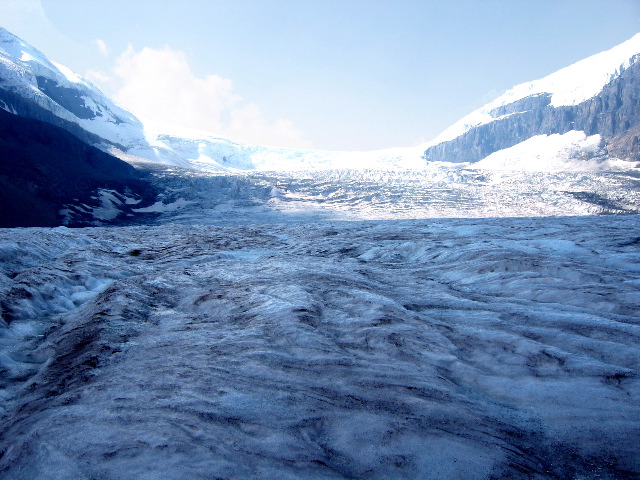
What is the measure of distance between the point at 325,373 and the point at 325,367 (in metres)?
0.10

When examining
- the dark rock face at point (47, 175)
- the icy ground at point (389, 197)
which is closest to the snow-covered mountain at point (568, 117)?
the icy ground at point (389, 197)

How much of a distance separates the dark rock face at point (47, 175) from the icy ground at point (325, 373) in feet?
90.1

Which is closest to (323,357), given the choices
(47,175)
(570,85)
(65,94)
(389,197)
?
(47,175)

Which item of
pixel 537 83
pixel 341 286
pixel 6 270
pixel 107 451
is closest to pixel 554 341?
pixel 341 286

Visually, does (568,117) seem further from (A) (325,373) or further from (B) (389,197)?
(A) (325,373)

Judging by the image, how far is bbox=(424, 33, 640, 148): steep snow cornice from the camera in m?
133

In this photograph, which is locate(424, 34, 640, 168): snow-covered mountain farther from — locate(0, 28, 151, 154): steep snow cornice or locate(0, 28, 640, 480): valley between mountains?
locate(0, 28, 640, 480): valley between mountains

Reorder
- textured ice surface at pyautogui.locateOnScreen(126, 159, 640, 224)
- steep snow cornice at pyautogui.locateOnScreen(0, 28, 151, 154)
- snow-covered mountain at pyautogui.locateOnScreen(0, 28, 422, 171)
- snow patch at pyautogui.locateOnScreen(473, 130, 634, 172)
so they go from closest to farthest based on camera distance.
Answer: textured ice surface at pyautogui.locateOnScreen(126, 159, 640, 224) → steep snow cornice at pyautogui.locateOnScreen(0, 28, 151, 154) → snow-covered mountain at pyautogui.locateOnScreen(0, 28, 422, 171) → snow patch at pyautogui.locateOnScreen(473, 130, 634, 172)

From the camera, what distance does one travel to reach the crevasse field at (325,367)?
2162 millimetres

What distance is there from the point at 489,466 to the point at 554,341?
2.08 metres

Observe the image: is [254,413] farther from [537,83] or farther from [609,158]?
[537,83]

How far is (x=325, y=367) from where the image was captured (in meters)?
3.25

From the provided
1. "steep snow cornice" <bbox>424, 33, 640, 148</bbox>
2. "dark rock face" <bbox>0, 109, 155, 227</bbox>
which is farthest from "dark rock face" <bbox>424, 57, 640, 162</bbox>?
"dark rock face" <bbox>0, 109, 155, 227</bbox>

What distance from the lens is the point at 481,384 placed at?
3.01 metres
